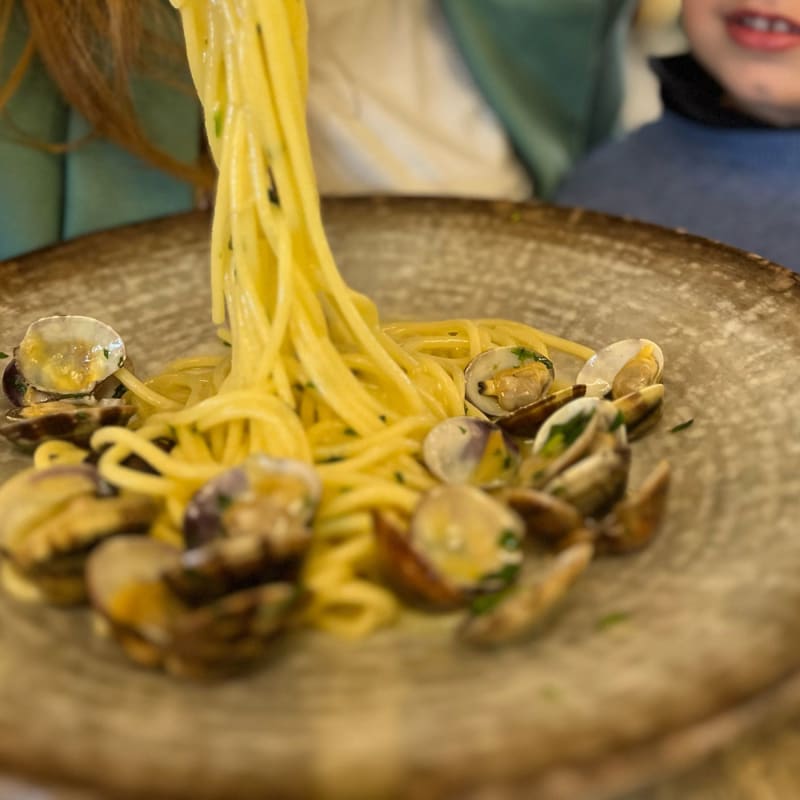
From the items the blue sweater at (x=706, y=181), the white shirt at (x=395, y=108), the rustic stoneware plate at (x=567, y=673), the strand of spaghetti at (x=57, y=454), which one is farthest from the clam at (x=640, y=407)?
the white shirt at (x=395, y=108)

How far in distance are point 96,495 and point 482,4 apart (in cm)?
243

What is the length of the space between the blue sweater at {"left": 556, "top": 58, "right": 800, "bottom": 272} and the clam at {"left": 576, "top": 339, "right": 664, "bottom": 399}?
0.96 m

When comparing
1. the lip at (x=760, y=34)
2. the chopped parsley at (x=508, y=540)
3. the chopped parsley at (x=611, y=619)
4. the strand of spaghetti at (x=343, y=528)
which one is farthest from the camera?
the lip at (x=760, y=34)

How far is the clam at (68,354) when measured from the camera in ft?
5.98

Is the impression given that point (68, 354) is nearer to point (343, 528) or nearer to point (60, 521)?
point (60, 521)

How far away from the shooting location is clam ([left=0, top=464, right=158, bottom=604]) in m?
1.27

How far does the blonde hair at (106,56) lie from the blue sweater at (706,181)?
1452 mm

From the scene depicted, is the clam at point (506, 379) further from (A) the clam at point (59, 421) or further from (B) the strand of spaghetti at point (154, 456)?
(A) the clam at point (59, 421)

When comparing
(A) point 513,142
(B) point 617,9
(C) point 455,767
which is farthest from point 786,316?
(B) point 617,9

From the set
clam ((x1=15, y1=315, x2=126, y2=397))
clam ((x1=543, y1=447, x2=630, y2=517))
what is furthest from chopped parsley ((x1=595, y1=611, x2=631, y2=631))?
clam ((x1=15, y1=315, x2=126, y2=397))

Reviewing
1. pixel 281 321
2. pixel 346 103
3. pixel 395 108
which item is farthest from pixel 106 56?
pixel 281 321

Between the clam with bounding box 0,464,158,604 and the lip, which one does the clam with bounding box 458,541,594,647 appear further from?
the lip

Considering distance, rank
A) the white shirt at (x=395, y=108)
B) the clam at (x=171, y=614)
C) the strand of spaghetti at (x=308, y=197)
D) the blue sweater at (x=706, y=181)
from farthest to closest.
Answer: the white shirt at (x=395, y=108) < the blue sweater at (x=706, y=181) < the strand of spaghetti at (x=308, y=197) < the clam at (x=171, y=614)

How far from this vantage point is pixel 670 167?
3129mm
